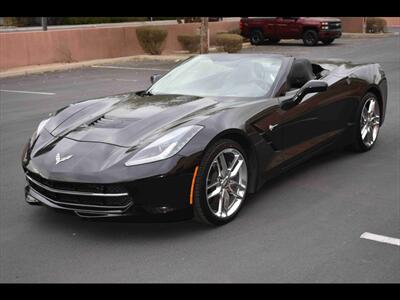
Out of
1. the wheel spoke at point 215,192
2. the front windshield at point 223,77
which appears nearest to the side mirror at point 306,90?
the front windshield at point 223,77

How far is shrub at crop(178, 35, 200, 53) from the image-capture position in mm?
22398

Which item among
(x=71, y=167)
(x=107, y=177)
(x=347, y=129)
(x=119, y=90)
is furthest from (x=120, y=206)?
(x=119, y=90)

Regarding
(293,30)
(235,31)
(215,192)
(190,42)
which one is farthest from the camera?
(235,31)

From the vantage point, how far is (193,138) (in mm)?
3852

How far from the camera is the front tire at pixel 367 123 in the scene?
5.96m

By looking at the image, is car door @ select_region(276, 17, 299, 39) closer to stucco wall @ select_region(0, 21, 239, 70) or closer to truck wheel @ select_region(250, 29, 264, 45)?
truck wheel @ select_region(250, 29, 264, 45)

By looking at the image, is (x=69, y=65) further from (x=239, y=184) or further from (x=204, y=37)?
(x=239, y=184)

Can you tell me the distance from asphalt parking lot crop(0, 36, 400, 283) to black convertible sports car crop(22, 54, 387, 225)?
0.78 feet

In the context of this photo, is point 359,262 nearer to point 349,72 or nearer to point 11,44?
point 349,72

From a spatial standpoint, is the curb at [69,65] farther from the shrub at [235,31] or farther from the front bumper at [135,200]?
the front bumper at [135,200]

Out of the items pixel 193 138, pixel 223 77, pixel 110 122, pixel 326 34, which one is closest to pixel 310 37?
pixel 326 34

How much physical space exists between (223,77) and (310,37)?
72.7 feet

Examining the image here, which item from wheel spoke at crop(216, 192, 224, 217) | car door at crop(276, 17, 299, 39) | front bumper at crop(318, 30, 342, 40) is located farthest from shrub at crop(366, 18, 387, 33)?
wheel spoke at crop(216, 192, 224, 217)

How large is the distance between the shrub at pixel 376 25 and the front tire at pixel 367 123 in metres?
29.4
